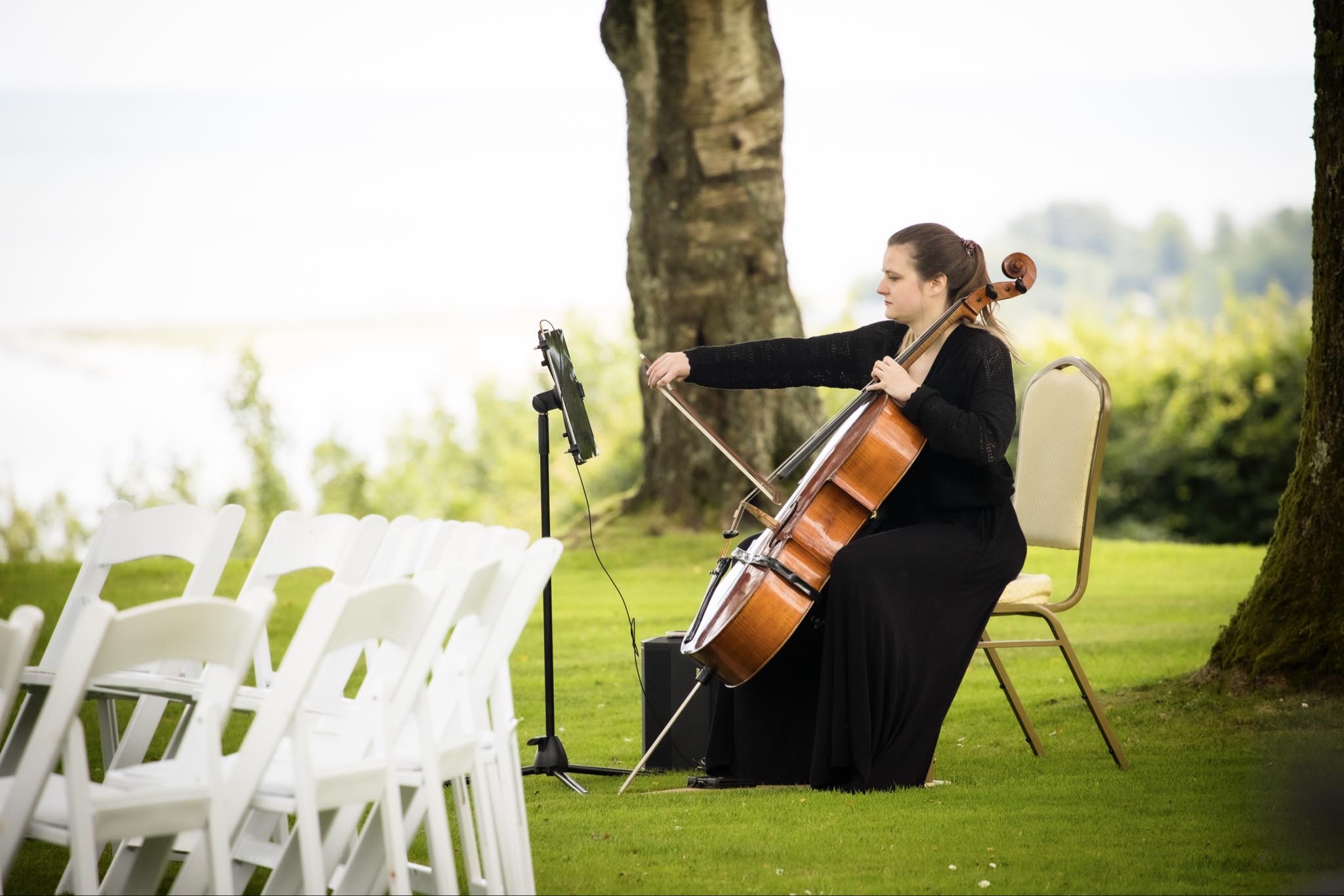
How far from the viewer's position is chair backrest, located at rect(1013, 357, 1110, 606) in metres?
4.87

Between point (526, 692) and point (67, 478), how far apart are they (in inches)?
807

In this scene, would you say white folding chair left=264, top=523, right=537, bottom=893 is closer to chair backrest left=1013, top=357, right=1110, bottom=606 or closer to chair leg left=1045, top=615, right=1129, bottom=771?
chair leg left=1045, top=615, right=1129, bottom=771

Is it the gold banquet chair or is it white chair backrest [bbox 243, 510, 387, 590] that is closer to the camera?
white chair backrest [bbox 243, 510, 387, 590]

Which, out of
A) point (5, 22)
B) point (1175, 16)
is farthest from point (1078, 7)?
point (5, 22)

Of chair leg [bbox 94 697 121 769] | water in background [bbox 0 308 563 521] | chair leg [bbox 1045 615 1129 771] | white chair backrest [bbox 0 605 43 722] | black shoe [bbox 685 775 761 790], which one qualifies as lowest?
water in background [bbox 0 308 563 521]

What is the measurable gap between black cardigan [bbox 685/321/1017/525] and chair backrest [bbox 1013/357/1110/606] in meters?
0.37

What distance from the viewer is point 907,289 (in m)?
4.70

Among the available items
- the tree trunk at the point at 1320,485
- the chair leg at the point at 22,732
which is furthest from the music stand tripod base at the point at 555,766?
the tree trunk at the point at 1320,485

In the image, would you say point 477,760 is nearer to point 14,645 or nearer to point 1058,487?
point 14,645

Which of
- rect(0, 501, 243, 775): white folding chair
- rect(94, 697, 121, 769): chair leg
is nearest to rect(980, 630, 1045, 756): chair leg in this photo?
rect(0, 501, 243, 775): white folding chair

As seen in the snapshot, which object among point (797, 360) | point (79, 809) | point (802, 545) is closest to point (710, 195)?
point (797, 360)

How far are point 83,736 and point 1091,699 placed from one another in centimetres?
325

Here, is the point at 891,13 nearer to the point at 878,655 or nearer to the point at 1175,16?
the point at 1175,16

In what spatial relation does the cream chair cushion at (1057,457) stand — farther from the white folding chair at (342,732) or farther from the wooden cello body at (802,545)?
Answer: the white folding chair at (342,732)
